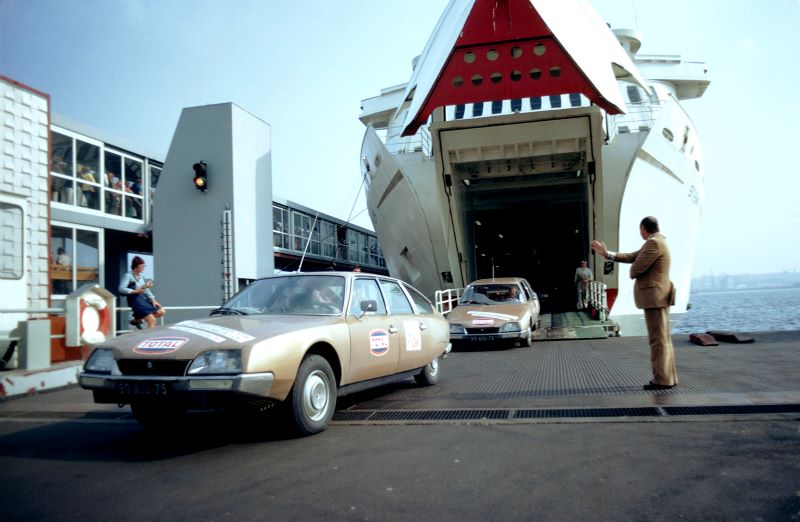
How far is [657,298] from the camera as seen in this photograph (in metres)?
5.88

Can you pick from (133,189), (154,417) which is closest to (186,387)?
(154,417)

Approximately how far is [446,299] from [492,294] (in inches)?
223

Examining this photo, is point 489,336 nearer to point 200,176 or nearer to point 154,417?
point 154,417

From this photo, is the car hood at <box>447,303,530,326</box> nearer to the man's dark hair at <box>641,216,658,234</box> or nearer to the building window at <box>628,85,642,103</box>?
the man's dark hair at <box>641,216,658,234</box>

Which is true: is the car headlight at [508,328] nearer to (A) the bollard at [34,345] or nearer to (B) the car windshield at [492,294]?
(B) the car windshield at [492,294]

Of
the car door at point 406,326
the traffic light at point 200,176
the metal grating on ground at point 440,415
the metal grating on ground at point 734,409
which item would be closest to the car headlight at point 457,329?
the car door at point 406,326

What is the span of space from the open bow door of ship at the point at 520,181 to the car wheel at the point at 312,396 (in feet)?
33.7

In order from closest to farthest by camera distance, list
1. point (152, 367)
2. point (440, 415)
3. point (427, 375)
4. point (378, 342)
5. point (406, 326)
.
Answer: point (152, 367) → point (440, 415) → point (378, 342) → point (406, 326) → point (427, 375)

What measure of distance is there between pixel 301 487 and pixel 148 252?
1913 cm

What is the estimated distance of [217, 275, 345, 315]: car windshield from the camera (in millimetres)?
5320

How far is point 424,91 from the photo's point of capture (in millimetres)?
13055

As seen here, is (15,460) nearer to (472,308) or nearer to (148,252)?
(472,308)

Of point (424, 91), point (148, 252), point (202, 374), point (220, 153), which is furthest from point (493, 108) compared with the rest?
point (202, 374)

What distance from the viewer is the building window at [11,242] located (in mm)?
8406
